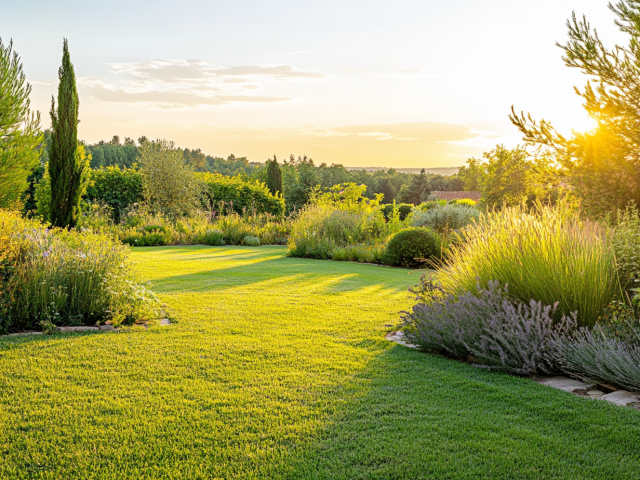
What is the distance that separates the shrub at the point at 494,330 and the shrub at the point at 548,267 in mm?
153

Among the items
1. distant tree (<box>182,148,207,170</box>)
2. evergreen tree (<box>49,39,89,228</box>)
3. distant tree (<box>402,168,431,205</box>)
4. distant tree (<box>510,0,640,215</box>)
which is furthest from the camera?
distant tree (<box>182,148,207,170</box>)

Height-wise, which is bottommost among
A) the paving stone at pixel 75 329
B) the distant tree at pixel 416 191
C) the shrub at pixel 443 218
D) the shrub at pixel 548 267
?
the paving stone at pixel 75 329

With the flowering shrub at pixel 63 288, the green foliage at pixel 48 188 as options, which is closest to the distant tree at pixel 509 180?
the green foliage at pixel 48 188

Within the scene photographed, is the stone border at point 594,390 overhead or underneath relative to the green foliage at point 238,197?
underneath

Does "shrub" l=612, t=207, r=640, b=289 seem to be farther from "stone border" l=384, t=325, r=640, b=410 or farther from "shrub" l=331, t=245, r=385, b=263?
"shrub" l=331, t=245, r=385, b=263

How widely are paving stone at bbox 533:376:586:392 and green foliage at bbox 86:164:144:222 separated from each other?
18.6 meters

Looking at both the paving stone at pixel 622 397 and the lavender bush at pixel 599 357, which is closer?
the paving stone at pixel 622 397

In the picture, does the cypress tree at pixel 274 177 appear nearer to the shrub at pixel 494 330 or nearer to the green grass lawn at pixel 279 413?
the green grass lawn at pixel 279 413

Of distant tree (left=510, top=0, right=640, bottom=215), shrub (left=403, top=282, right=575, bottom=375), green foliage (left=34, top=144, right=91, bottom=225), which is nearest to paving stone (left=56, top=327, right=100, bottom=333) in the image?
shrub (left=403, top=282, right=575, bottom=375)

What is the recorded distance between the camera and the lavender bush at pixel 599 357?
10.8ft

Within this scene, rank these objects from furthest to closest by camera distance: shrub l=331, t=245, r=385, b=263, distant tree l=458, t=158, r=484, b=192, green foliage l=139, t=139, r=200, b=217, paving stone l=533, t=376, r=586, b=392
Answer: distant tree l=458, t=158, r=484, b=192
green foliage l=139, t=139, r=200, b=217
shrub l=331, t=245, r=385, b=263
paving stone l=533, t=376, r=586, b=392

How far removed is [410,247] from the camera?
11328 mm

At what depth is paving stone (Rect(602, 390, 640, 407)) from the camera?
3.10m

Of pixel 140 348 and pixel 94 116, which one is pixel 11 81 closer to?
pixel 94 116
